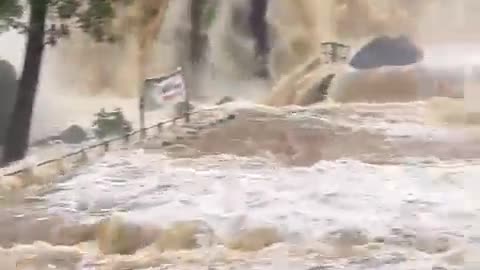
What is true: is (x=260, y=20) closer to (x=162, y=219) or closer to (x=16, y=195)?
(x=162, y=219)

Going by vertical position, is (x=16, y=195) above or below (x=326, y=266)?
above

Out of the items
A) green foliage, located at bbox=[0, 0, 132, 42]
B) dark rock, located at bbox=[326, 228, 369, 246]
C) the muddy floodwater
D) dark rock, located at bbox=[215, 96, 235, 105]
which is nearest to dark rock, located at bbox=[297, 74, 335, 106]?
the muddy floodwater

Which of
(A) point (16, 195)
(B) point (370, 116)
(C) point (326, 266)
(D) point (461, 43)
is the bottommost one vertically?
(C) point (326, 266)

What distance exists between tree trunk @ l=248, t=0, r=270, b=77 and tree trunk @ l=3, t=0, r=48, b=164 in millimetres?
364

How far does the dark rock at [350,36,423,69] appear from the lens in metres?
1.29

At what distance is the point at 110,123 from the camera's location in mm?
1312

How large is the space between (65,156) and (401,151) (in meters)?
0.58

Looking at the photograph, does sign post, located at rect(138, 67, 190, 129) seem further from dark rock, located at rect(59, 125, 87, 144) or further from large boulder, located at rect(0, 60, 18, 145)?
large boulder, located at rect(0, 60, 18, 145)

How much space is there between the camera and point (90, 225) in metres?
1.27

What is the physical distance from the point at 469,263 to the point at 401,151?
21 centimetres

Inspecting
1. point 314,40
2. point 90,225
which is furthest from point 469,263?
point 90,225

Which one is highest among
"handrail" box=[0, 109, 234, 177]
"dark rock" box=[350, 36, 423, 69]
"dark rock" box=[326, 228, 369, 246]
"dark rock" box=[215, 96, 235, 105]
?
"dark rock" box=[350, 36, 423, 69]

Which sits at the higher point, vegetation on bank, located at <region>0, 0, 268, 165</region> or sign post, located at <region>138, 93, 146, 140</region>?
vegetation on bank, located at <region>0, 0, 268, 165</region>

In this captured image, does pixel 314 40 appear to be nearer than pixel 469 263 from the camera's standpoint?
No
